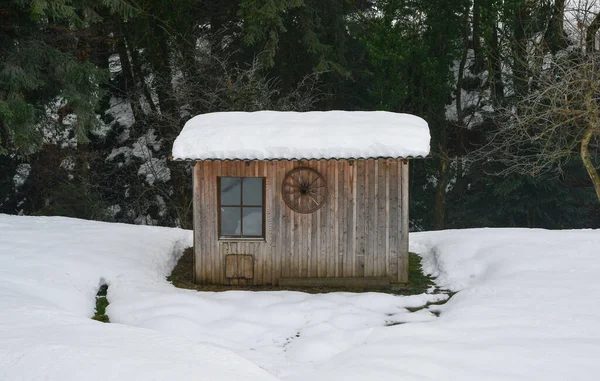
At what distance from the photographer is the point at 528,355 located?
7.41m

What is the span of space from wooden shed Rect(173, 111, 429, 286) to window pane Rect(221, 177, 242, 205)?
0.06 feet

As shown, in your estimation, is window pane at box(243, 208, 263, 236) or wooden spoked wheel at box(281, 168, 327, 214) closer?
wooden spoked wheel at box(281, 168, 327, 214)

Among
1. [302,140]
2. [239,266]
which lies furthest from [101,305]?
[302,140]

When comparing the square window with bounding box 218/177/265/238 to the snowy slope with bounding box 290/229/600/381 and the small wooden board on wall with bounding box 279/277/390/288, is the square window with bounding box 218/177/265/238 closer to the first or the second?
the small wooden board on wall with bounding box 279/277/390/288

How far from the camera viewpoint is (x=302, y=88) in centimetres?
2127

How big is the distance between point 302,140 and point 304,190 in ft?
2.77

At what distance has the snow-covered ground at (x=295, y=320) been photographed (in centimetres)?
663

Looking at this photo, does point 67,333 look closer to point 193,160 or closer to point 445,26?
point 193,160

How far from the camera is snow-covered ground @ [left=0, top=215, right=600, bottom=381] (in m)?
6.63

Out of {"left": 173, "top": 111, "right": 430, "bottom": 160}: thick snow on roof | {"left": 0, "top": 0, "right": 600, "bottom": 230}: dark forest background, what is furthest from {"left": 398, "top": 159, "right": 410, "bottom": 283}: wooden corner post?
{"left": 0, "top": 0, "right": 600, "bottom": 230}: dark forest background

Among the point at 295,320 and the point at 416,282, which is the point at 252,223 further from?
the point at 416,282

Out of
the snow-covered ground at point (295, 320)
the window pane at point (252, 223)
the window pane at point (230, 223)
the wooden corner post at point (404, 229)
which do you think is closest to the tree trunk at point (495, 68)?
the snow-covered ground at point (295, 320)

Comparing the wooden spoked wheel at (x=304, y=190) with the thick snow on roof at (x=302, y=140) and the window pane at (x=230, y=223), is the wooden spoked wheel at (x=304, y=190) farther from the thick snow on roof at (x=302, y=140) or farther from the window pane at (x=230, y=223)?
the window pane at (x=230, y=223)

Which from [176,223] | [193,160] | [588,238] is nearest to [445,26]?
[588,238]
